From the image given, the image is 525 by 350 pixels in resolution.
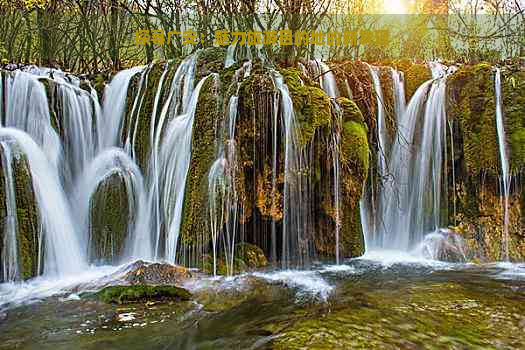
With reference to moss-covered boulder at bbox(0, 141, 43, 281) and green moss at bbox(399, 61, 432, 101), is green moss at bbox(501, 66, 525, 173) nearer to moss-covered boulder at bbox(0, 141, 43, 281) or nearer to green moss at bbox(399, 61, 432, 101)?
green moss at bbox(399, 61, 432, 101)

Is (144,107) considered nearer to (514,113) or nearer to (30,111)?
(30,111)

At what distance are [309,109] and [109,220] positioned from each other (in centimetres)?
342

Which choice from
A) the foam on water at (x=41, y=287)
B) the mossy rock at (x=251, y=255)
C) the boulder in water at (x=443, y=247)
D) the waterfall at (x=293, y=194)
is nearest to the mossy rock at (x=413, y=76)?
the boulder in water at (x=443, y=247)

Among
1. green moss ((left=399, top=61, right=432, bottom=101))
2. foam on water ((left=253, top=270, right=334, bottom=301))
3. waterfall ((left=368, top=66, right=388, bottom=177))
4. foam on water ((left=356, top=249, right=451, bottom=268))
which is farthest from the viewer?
green moss ((left=399, top=61, right=432, bottom=101))

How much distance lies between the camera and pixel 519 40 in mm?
11297

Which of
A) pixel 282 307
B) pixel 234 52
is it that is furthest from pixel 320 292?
pixel 234 52

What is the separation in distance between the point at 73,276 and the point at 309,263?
3.23 m

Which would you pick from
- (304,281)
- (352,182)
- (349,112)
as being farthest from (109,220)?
(349,112)

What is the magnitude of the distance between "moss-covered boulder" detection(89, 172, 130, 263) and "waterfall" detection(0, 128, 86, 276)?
0.26m

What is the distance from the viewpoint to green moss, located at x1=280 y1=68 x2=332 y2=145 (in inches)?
245

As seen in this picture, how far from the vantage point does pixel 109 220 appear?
263 inches

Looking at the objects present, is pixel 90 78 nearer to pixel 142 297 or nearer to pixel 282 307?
pixel 142 297

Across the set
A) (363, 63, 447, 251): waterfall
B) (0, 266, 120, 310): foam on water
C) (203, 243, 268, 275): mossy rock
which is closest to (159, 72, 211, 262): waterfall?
(203, 243, 268, 275): mossy rock

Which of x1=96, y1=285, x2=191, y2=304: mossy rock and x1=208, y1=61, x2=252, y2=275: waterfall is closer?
x1=96, y1=285, x2=191, y2=304: mossy rock
